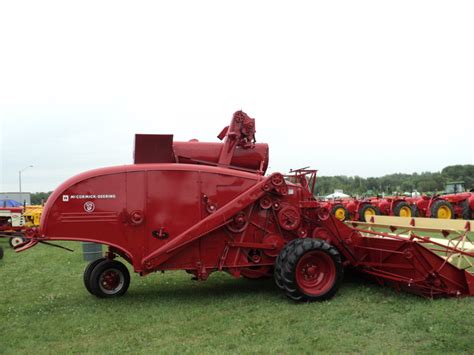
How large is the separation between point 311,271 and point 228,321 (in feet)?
5.69

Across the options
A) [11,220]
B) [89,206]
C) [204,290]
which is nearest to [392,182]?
[11,220]

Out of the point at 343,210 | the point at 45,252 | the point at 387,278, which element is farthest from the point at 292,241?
the point at 343,210

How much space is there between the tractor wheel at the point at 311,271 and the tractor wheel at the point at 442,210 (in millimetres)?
12926

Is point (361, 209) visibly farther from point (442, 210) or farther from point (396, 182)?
point (396, 182)

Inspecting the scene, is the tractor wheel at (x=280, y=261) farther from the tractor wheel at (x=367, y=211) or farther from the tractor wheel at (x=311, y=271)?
the tractor wheel at (x=367, y=211)

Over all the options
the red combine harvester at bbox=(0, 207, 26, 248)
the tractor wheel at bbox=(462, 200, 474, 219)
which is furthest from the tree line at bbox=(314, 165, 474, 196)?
the red combine harvester at bbox=(0, 207, 26, 248)

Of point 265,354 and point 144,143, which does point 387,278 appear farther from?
point 144,143

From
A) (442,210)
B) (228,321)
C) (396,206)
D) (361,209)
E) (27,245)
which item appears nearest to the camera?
(228,321)

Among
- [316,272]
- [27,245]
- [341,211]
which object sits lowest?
[316,272]

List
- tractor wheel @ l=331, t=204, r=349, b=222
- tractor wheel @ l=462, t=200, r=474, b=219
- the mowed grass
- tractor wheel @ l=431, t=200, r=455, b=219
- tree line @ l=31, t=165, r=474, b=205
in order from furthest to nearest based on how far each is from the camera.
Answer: tree line @ l=31, t=165, r=474, b=205, tractor wheel @ l=331, t=204, r=349, b=222, tractor wheel @ l=462, t=200, r=474, b=219, tractor wheel @ l=431, t=200, r=455, b=219, the mowed grass

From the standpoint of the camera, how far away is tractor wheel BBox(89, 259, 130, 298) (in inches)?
302

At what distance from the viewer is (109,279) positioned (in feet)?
25.9

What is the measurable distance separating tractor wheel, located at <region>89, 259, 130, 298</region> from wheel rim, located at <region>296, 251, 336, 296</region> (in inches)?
116

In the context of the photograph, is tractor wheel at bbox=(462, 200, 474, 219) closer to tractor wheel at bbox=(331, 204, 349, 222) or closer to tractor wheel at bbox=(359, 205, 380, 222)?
tractor wheel at bbox=(359, 205, 380, 222)
